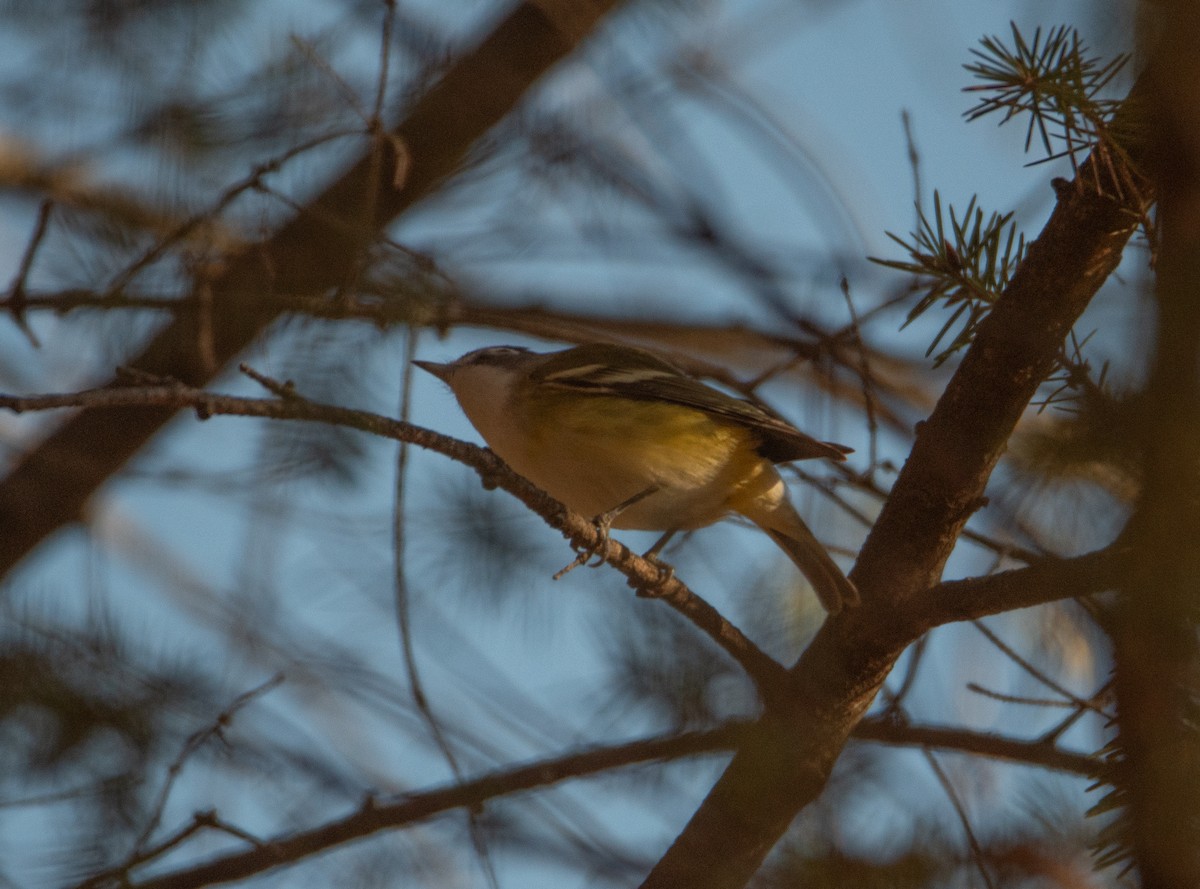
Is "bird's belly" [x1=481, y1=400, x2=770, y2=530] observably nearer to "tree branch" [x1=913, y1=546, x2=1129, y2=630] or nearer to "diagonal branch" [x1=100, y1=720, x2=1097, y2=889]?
"diagonal branch" [x1=100, y1=720, x2=1097, y2=889]

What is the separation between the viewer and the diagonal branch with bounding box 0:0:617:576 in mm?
2586

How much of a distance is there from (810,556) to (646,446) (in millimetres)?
624

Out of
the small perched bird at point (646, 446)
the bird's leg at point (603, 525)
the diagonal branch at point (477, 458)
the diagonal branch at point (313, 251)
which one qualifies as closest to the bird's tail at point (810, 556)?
the small perched bird at point (646, 446)

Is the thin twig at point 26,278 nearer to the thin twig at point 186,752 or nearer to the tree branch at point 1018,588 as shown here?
the thin twig at point 186,752

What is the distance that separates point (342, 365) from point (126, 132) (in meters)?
0.65

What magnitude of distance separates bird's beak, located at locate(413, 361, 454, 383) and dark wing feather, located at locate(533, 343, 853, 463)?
1.60ft

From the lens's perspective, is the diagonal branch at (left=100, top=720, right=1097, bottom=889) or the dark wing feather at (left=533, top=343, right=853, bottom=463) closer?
the diagonal branch at (left=100, top=720, right=1097, bottom=889)

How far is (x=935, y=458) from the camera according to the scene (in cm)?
257

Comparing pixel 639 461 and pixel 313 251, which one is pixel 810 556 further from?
pixel 313 251

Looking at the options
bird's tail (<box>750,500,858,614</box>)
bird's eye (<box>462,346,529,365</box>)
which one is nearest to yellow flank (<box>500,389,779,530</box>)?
bird's tail (<box>750,500,858,614</box>)

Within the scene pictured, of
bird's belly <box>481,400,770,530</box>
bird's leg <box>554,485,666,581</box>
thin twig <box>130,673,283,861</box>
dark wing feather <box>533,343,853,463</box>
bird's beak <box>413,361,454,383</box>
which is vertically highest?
bird's beak <box>413,361,454,383</box>

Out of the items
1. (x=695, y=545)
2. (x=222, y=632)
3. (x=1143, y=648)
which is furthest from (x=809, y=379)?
(x=1143, y=648)

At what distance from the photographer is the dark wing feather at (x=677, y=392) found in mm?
3662

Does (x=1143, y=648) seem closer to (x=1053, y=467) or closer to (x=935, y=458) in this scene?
(x=1053, y=467)
